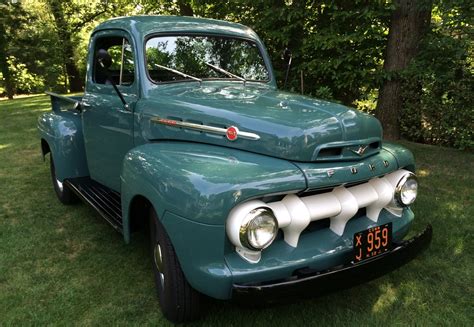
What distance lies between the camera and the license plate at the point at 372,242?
217 centimetres

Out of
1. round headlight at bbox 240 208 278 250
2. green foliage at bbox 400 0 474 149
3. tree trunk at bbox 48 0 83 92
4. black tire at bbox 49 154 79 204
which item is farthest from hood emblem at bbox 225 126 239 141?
tree trunk at bbox 48 0 83 92

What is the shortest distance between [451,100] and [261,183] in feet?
18.3

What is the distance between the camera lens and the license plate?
2.17m

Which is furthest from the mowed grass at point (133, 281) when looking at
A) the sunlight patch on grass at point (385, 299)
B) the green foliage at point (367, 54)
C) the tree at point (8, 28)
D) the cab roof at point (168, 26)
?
the tree at point (8, 28)

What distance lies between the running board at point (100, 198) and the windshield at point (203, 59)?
1069 millimetres

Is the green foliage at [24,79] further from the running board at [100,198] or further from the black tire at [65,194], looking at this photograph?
the running board at [100,198]

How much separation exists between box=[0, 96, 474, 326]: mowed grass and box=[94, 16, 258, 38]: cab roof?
1704 millimetres

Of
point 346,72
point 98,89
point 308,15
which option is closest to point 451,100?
point 346,72

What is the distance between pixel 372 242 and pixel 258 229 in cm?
71

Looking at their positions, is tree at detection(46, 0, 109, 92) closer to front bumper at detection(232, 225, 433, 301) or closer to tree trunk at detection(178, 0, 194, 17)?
tree trunk at detection(178, 0, 194, 17)

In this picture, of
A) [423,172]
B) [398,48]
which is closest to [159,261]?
[423,172]

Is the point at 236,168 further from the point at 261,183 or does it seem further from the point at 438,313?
the point at 438,313

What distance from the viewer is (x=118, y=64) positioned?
11.1 feet

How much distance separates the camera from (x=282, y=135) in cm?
226
